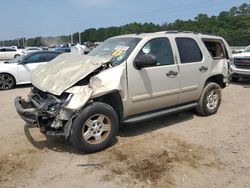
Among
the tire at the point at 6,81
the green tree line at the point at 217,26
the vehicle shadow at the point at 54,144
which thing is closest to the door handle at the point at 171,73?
the vehicle shadow at the point at 54,144

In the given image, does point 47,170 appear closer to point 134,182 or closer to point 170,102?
point 134,182

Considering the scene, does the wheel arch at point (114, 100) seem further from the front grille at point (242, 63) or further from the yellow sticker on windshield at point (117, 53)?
the front grille at point (242, 63)

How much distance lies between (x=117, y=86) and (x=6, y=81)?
7.37 m

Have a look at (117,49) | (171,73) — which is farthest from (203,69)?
(117,49)

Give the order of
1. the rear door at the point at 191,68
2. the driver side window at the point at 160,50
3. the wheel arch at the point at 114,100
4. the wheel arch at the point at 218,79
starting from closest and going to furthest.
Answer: the wheel arch at the point at 114,100 < the driver side window at the point at 160,50 < the rear door at the point at 191,68 < the wheel arch at the point at 218,79

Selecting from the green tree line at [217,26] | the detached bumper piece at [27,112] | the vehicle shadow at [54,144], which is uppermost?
the green tree line at [217,26]

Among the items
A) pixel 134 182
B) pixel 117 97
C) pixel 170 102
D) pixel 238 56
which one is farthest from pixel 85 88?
pixel 238 56

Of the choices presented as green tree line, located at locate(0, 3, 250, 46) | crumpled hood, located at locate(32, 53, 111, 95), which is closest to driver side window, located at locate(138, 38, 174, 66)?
→ crumpled hood, located at locate(32, 53, 111, 95)

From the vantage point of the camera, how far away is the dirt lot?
3.96 meters

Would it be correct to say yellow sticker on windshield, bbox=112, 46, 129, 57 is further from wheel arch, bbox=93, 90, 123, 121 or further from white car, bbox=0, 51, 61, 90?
white car, bbox=0, 51, 61, 90

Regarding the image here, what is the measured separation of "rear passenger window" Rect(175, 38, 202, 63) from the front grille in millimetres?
5327

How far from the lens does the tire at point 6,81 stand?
10.9 m

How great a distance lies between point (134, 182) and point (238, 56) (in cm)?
891

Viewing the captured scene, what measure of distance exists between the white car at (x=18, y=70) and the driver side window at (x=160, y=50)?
22.1 feet
